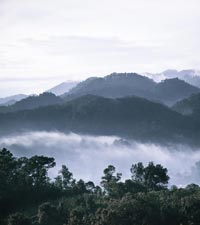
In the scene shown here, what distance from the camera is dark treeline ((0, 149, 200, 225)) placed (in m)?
51.6

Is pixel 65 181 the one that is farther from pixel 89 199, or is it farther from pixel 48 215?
pixel 48 215

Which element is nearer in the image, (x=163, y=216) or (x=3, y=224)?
(x=163, y=216)

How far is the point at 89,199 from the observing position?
61688mm

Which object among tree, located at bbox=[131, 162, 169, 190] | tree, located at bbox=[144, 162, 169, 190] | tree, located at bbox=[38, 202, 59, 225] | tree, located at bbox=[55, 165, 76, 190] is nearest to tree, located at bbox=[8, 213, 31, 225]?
tree, located at bbox=[38, 202, 59, 225]

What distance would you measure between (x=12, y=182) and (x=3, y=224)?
16.7 metres

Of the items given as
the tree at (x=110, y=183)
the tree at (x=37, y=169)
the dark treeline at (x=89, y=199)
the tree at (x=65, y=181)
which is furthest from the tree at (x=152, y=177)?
the tree at (x=37, y=169)

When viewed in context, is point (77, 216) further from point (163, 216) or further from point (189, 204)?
point (189, 204)

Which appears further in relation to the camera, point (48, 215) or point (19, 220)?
point (48, 215)

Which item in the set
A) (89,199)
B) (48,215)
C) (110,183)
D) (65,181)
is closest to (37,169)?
(65,181)

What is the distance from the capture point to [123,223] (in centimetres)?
4988

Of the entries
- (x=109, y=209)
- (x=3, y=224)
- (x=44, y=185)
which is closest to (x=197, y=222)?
(x=109, y=209)

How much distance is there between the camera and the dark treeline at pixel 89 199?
2030 inches

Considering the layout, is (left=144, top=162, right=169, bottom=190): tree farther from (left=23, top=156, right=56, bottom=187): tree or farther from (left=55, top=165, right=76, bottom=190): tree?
(left=23, top=156, right=56, bottom=187): tree

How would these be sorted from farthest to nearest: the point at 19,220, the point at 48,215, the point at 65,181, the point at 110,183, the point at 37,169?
the point at 65,181 → the point at 37,169 → the point at 110,183 → the point at 48,215 → the point at 19,220
